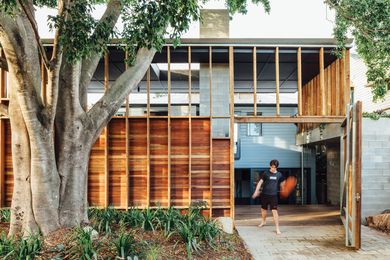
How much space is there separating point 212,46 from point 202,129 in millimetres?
1900

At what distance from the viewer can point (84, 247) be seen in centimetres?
448

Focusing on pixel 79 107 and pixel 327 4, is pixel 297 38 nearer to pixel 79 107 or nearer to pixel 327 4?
pixel 327 4

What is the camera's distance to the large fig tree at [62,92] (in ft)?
15.4

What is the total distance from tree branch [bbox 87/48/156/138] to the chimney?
3020 mm

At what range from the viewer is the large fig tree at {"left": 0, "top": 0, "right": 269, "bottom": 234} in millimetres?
4691

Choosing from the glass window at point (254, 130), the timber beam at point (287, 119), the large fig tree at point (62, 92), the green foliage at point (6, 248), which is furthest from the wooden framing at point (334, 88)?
the green foliage at point (6, 248)

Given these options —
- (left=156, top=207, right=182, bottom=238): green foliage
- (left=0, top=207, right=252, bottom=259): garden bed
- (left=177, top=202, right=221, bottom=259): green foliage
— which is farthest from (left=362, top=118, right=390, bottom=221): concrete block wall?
(left=156, top=207, right=182, bottom=238): green foliage

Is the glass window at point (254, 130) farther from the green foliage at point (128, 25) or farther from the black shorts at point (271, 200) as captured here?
the green foliage at point (128, 25)

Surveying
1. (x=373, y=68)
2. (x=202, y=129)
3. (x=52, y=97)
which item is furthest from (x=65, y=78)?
(x=373, y=68)

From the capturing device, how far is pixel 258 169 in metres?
14.6

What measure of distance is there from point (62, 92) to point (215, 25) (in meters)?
4.54

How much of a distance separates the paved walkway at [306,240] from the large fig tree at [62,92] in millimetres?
3262

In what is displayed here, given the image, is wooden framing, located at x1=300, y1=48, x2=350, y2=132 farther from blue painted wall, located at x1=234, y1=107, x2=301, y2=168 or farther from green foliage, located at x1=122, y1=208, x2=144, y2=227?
blue painted wall, located at x1=234, y1=107, x2=301, y2=168

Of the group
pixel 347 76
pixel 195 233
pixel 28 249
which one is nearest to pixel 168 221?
pixel 195 233
